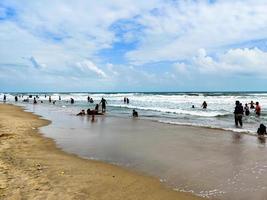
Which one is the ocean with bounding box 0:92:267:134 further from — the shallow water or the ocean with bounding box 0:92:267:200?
the shallow water

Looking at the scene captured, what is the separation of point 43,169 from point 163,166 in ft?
10.7

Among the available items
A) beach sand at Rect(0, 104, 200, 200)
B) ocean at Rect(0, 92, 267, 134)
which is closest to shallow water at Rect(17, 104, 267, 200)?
beach sand at Rect(0, 104, 200, 200)

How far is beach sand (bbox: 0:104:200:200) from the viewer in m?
6.71

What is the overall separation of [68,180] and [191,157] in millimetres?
4490

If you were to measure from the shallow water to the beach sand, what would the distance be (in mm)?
585

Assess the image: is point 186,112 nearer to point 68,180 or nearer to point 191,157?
point 191,157

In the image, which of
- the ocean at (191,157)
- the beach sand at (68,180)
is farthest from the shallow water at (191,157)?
the beach sand at (68,180)

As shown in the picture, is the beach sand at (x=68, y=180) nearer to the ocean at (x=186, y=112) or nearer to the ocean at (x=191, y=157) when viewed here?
the ocean at (x=191, y=157)

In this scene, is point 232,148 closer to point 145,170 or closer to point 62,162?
point 145,170

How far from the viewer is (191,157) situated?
10711 millimetres

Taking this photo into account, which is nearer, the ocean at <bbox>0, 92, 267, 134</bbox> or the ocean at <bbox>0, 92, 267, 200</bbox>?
the ocean at <bbox>0, 92, 267, 200</bbox>

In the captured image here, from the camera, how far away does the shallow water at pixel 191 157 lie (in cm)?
751

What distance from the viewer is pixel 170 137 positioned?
616 inches

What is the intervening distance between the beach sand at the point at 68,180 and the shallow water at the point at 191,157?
0.58 meters
